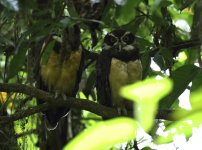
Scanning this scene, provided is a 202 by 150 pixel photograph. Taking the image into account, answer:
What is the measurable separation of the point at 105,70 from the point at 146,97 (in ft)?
10.5

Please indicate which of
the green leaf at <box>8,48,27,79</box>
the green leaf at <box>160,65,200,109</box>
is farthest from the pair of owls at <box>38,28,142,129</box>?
the green leaf at <box>8,48,27,79</box>

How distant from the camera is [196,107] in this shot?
627 mm

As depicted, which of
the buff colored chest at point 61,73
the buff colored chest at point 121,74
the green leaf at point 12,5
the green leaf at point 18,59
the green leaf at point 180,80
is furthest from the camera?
the buff colored chest at point 61,73

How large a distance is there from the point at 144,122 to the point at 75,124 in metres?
4.47

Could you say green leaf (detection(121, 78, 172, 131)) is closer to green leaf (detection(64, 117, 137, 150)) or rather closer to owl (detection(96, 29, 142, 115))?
green leaf (detection(64, 117, 137, 150))

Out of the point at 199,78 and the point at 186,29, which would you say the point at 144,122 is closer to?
the point at 199,78

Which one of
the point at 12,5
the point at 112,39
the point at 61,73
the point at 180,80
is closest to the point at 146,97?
the point at 12,5

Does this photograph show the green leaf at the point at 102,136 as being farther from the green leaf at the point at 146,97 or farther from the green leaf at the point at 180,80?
the green leaf at the point at 180,80

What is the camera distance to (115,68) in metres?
3.83

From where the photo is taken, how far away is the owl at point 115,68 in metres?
3.76

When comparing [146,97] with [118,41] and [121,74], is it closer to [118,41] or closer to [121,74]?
[121,74]

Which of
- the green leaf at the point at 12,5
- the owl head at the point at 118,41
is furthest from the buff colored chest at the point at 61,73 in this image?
the green leaf at the point at 12,5

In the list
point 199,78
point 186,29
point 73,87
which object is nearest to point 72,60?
point 73,87

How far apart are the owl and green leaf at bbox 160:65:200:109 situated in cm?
136
